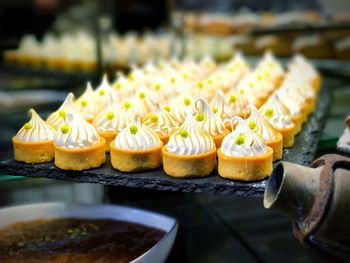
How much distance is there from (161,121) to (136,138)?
0.70 ft

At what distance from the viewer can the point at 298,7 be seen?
14.1ft

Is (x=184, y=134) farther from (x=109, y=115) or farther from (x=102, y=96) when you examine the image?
(x=102, y=96)

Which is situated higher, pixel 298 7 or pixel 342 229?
pixel 298 7

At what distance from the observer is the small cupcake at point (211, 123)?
6.59 ft

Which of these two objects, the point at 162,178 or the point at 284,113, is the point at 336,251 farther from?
the point at 284,113

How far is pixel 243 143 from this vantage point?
1785mm

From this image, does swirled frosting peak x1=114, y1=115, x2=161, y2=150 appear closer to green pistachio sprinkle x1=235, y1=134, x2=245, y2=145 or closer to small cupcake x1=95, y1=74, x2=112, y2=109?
green pistachio sprinkle x1=235, y1=134, x2=245, y2=145

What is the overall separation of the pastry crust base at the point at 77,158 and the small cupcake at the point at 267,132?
1.81 ft

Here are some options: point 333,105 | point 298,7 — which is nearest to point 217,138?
point 333,105

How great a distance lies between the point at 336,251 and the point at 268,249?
1029 mm

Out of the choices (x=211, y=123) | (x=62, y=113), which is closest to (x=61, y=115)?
(x=62, y=113)

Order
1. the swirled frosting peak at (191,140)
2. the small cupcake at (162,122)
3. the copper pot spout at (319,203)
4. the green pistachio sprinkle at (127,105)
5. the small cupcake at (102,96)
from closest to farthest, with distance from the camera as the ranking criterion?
the copper pot spout at (319,203)
the swirled frosting peak at (191,140)
the small cupcake at (162,122)
the green pistachio sprinkle at (127,105)
the small cupcake at (102,96)

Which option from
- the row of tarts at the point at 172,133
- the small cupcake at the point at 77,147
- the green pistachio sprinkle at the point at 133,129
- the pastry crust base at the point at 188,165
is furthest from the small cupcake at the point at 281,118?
the small cupcake at the point at 77,147

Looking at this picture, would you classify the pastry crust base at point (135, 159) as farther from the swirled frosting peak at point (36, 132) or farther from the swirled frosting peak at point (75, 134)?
the swirled frosting peak at point (36, 132)
